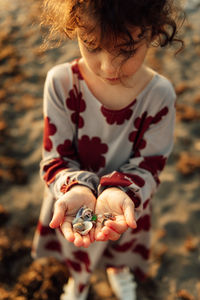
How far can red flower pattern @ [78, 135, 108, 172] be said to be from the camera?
51.5 inches

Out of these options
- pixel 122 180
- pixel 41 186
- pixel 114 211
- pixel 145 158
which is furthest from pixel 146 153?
pixel 41 186

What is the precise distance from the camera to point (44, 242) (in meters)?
1.62

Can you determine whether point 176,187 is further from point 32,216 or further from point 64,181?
point 64,181

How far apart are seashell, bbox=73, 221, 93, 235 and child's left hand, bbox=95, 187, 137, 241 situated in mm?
29

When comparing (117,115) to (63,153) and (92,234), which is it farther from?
(92,234)

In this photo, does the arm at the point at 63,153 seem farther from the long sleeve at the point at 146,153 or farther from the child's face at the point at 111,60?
the child's face at the point at 111,60

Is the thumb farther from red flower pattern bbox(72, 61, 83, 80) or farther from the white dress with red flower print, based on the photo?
red flower pattern bbox(72, 61, 83, 80)

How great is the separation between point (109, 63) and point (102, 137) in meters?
0.38

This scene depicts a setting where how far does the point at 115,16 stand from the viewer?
84cm

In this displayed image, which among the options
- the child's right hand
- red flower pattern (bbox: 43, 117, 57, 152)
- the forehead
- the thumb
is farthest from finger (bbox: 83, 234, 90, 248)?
the forehead

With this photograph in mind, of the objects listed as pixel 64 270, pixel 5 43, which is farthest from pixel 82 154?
pixel 5 43

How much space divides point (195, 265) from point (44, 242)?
95 cm

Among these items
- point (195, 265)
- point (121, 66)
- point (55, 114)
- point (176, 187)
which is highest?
point (121, 66)

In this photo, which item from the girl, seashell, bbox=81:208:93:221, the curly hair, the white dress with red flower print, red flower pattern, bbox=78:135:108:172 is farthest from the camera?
red flower pattern, bbox=78:135:108:172
